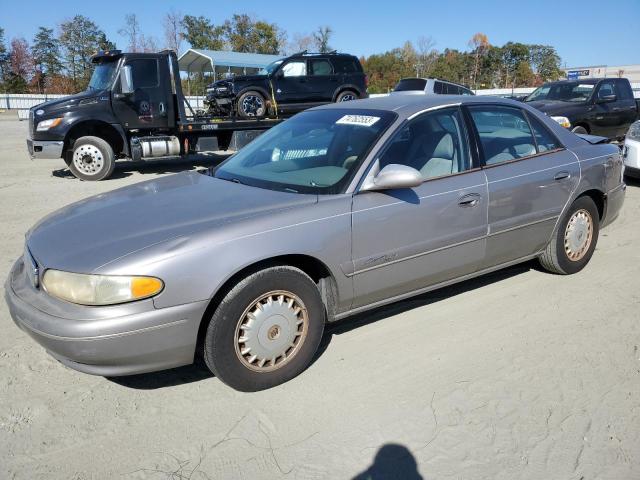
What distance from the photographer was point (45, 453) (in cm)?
249

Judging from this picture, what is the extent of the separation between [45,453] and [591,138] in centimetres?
497

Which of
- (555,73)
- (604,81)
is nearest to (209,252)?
(604,81)

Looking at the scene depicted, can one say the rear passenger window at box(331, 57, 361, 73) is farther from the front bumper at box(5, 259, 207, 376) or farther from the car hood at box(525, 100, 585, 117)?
the front bumper at box(5, 259, 207, 376)

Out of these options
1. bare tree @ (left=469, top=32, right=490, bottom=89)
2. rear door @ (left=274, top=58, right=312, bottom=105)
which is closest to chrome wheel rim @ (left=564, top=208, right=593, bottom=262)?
rear door @ (left=274, top=58, right=312, bottom=105)

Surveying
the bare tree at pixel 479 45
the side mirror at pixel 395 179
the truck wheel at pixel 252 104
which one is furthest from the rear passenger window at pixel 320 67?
the bare tree at pixel 479 45

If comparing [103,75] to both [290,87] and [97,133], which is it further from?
[290,87]

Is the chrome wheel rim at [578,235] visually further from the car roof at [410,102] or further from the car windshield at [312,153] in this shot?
the car windshield at [312,153]

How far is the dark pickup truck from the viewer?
11352 mm

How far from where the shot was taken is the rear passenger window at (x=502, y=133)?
12.8ft

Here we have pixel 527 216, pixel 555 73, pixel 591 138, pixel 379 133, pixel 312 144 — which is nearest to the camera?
pixel 379 133

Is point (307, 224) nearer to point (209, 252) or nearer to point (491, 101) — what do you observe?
point (209, 252)

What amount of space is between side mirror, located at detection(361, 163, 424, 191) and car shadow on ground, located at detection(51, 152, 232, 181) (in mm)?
8442

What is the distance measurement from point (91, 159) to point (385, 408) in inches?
369

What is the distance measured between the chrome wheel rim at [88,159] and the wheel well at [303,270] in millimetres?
8585
